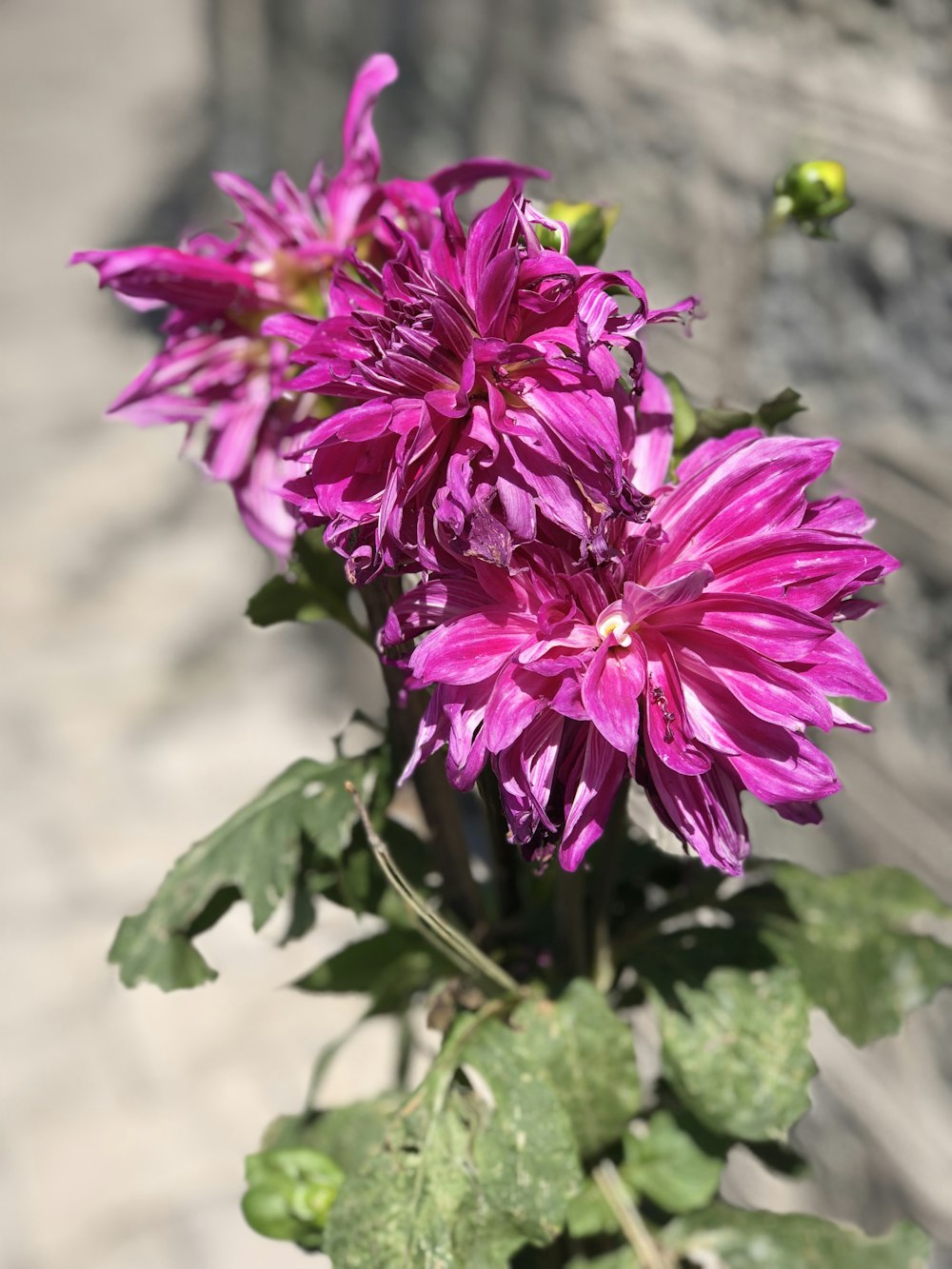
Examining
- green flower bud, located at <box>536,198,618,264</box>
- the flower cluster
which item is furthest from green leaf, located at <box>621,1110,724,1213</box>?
green flower bud, located at <box>536,198,618,264</box>

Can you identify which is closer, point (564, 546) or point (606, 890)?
point (564, 546)

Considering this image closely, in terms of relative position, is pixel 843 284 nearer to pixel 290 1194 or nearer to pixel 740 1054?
pixel 740 1054

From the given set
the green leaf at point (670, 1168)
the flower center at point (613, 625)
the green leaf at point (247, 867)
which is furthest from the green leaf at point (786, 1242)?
the flower center at point (613, 625)

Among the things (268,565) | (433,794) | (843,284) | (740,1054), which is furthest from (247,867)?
(268,565)

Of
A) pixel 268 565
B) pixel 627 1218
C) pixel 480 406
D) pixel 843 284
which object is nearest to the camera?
pixel 480 406

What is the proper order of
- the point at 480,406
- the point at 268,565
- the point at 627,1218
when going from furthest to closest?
the point at 268,565, the point at 627,1218, the point at 480,406

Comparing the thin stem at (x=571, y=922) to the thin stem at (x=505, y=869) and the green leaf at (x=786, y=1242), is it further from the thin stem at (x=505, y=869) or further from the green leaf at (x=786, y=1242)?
the green leaf at (x=786, y=1242)

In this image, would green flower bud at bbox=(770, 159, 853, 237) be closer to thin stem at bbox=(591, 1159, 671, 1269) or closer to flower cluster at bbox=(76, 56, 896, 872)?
flower cluster at bbox=(76, 56, 896, 872)

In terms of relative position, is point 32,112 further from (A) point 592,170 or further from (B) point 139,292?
(B) point 139,292
